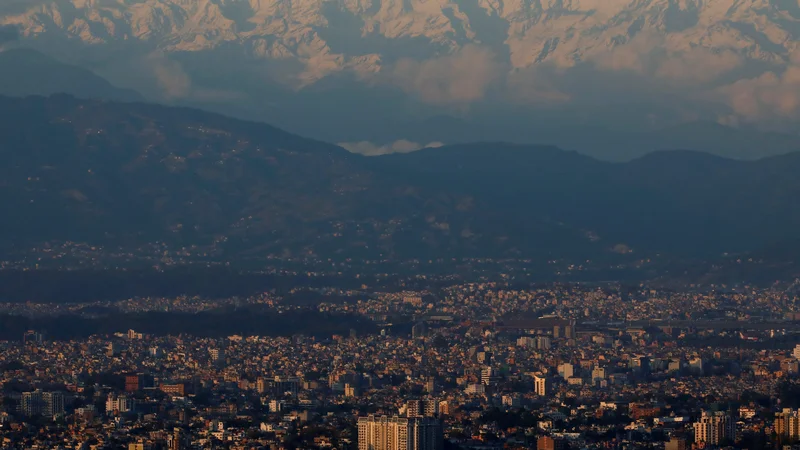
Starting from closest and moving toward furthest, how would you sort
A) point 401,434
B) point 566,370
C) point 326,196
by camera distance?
point 401,434 < point 566,370 < point 326,196

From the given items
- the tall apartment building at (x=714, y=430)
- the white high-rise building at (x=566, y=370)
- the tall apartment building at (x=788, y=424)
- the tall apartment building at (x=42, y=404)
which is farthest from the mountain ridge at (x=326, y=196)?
the tall apartment building at (x=788, y=424)

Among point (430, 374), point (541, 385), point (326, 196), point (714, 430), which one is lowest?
point (714, 430)

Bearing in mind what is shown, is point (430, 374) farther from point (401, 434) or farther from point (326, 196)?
point (326, 196)

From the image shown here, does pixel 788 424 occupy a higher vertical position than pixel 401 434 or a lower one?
higher

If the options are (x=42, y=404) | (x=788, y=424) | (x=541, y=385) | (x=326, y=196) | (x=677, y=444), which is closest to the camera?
(x=677, y=444)

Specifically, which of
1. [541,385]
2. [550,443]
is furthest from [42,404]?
[550,443]

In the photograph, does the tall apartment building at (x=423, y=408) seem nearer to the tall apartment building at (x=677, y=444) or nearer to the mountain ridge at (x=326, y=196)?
the tall apartment building at (x=677, y=444)
